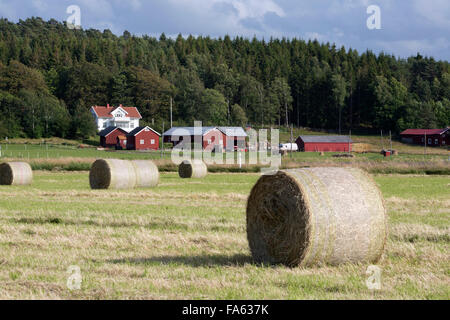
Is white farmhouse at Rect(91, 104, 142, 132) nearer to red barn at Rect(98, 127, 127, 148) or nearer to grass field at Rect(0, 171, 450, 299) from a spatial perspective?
red barn at Rect(98, 127, 127, 148)

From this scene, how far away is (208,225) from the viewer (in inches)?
625

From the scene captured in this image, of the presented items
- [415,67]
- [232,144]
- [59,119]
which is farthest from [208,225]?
[415,67]

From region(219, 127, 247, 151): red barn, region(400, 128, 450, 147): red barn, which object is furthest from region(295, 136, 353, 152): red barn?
region(400, 128, 450, 147): red barn

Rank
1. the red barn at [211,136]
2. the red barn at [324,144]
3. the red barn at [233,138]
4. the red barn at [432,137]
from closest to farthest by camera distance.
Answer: the red barn at [211,136]
the red barn at [233,138]
the red barn at [324,144]
the red barn at [432,137]

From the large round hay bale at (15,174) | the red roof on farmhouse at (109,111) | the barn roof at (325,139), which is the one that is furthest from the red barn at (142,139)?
the large round hay bale at (15,174)

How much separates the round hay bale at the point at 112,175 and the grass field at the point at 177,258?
8338mm

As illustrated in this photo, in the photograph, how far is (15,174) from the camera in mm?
33188

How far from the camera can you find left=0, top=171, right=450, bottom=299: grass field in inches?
343

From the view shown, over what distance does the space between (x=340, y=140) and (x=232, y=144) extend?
19502mm

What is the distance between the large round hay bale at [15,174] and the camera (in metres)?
33.2

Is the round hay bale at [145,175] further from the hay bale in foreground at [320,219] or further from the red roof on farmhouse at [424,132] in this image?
the red roof on farmhouse at [424,132]

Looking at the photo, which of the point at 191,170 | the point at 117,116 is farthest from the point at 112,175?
the point at 117,116

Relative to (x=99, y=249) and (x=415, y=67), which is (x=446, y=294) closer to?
(x=99, y=249)
